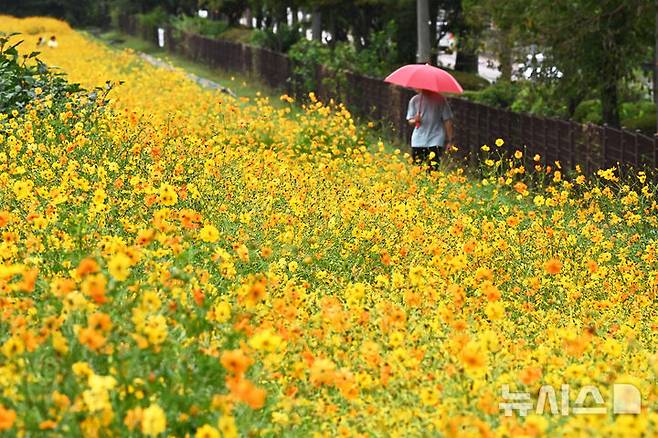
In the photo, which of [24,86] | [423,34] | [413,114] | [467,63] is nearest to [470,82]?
[423,34]

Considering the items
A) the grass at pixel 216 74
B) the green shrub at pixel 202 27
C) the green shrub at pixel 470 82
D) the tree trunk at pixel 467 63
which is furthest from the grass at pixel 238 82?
the tree trunk at pixel 467 63

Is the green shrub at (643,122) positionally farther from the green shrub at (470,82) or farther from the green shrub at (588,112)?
the green shrub at (470,82)

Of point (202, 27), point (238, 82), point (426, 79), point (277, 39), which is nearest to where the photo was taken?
point (426, 79)

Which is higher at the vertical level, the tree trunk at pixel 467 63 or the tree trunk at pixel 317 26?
the tree trunk at pixel 317 26

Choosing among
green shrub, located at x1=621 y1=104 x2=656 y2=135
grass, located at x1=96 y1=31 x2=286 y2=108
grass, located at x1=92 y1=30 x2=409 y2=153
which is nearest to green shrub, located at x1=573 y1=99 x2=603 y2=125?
green shrub, located at x1=621 y1=104 x2=656 y2=135

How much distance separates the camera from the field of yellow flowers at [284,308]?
12.5 feet

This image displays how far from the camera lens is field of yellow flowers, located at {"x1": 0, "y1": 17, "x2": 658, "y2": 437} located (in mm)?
3801

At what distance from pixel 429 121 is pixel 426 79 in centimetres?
45

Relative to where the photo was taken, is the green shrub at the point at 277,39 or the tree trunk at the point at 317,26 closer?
the tree trunk at the point at 317,26

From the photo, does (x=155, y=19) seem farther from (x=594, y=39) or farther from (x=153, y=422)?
(x=153, y=422)

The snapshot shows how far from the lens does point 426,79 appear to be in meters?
12.5

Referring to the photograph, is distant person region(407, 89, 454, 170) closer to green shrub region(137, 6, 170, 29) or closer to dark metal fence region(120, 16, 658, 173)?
dark metal fence region(120, 16, 658, 173)

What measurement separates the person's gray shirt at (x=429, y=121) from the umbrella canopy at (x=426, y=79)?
0.61 feet

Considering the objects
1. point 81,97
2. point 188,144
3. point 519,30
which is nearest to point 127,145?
point 188,144
